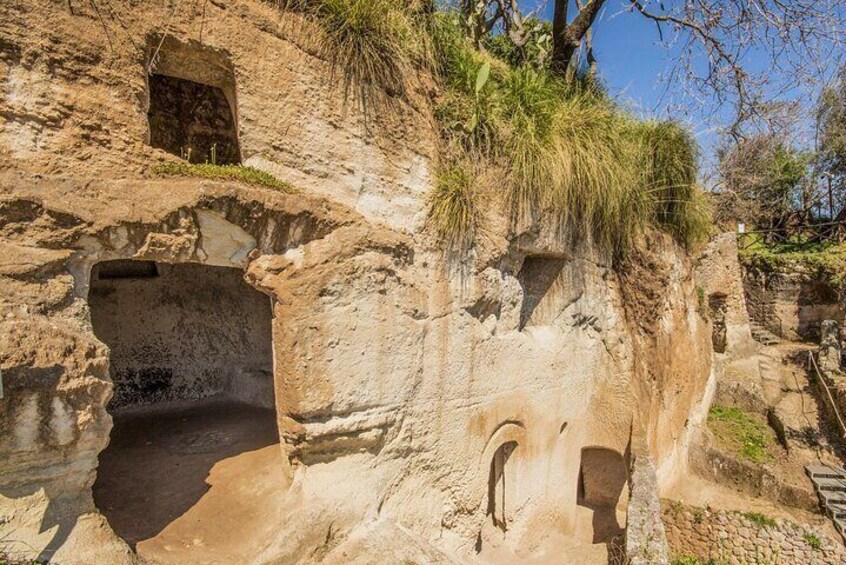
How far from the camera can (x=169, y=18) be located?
9.23 ft

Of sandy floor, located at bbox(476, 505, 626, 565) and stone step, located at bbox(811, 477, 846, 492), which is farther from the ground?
stone step, located at bbox(811, 477, 846, 492)

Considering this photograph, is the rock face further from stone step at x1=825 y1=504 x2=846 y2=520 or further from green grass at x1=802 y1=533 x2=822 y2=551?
stone step at x1=825 y1=504 x2=846 y2=520

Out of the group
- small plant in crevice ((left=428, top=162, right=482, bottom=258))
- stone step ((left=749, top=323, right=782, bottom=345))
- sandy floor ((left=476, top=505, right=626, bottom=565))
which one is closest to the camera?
small plant in crevice ((left=428, top=162, right=482, bottom=258))

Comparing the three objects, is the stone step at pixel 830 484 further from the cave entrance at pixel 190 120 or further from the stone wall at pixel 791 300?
the cave entrance at pixel 190 120

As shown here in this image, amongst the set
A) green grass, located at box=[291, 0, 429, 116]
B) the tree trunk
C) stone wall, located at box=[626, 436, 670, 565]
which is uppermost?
the tree trunk

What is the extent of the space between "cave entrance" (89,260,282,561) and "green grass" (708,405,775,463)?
9202 mm

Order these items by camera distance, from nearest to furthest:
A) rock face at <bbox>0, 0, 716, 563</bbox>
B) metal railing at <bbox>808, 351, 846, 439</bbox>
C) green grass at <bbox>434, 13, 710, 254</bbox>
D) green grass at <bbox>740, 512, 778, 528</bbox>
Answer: rock face at <bbox>0, 0, 716, 563</bbox>
green grass at <bbox>434, 13, 710, 254</bbox>
green grass at <bbox>740, 512, 778, 528</bbox>
metal railing at <bbox>808, 351, 846, 439</bbox>

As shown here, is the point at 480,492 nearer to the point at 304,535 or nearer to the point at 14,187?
the point at 304,535

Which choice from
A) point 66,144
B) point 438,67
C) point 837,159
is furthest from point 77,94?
point 837,159

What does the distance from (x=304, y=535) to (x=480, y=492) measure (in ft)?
7.29

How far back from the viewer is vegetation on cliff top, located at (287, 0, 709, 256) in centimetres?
360

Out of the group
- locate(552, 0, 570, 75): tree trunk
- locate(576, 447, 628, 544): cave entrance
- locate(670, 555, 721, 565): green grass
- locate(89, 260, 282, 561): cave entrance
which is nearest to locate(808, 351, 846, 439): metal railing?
locate(670, 555, 721, 565): green grass

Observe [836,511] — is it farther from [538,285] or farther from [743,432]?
[538,285]

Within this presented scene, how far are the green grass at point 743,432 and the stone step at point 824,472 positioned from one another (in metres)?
0.63
